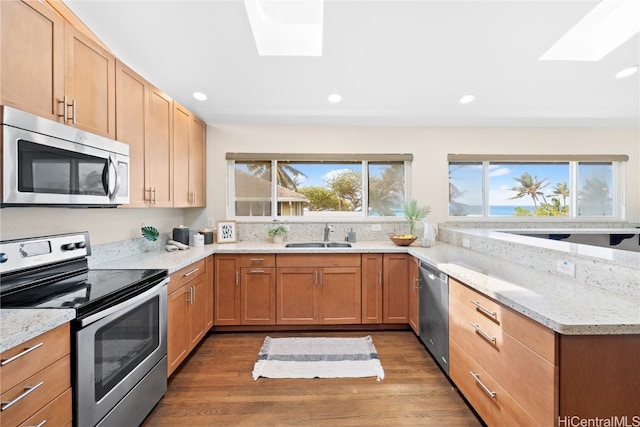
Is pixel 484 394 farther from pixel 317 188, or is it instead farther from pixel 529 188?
pixel 529 188

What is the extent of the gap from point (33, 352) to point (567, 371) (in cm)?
199

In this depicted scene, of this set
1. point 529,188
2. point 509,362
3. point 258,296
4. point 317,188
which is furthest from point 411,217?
point 509,362

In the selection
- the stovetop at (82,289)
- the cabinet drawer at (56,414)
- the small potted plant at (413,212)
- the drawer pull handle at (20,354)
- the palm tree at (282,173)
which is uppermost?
the palm tree at (282,173)

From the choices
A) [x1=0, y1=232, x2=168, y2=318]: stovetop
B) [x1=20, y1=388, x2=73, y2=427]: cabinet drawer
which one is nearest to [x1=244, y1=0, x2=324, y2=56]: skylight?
[x1=0, y1=232, x2=168, y2=318]: stovetop

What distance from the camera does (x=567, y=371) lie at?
106cm

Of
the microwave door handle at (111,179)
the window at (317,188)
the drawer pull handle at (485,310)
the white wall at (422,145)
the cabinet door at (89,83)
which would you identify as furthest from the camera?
the window at (317,188)

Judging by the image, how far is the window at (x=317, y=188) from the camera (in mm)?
3617

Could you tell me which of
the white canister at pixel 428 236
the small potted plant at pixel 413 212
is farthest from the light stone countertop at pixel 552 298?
the small potted plant at pixel 413 212

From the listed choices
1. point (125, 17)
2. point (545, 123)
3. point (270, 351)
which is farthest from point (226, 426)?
point (545, 123)

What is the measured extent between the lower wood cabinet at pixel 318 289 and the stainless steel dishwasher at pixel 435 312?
25.3 inches

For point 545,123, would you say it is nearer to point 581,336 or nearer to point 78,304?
point 581,336

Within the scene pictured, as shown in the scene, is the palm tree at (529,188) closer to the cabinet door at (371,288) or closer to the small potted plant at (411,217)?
the small potted plant at (411,217)

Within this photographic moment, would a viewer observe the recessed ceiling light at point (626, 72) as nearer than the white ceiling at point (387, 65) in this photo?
No

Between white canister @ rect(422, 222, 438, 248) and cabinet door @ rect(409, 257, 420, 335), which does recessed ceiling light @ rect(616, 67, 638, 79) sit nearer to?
white canister @ rect(422, 222, 438, 248)
